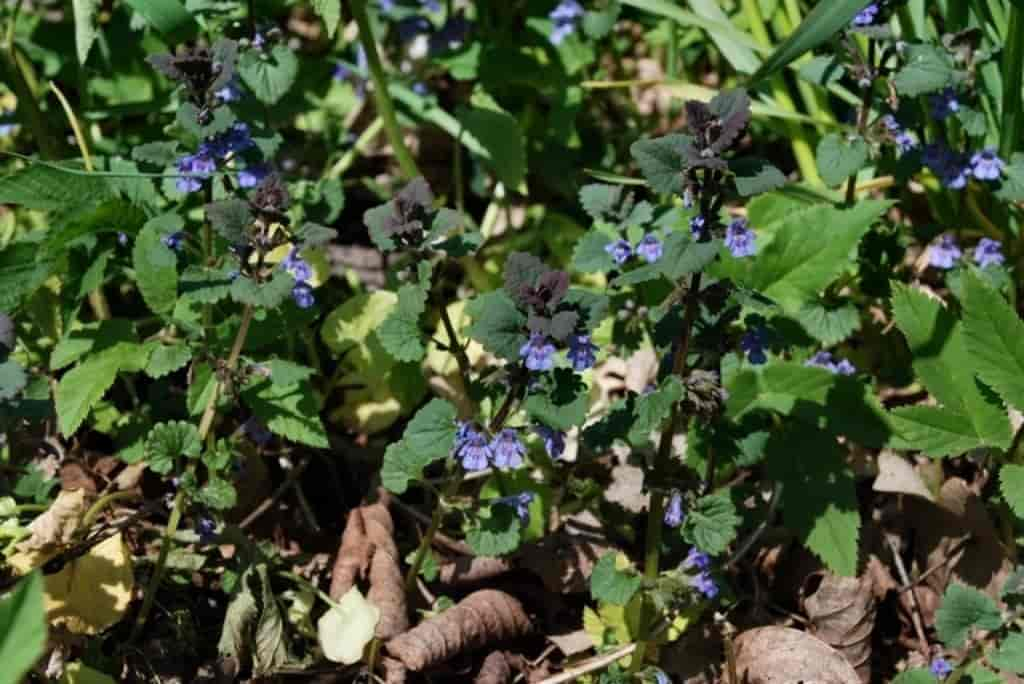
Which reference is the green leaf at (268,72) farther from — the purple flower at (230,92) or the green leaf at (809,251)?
the green leaf at (809,251)

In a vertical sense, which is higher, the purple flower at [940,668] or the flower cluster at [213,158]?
the flower cluster at [213,158]

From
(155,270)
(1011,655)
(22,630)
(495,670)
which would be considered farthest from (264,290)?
(1011,655)

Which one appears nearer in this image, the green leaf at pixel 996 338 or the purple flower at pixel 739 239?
the purple flower at pixel 739 239

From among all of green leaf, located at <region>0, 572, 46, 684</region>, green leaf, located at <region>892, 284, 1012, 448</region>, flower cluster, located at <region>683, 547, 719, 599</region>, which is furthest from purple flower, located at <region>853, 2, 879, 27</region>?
green leaf, located at <region>0, 572, 46, 684</region>

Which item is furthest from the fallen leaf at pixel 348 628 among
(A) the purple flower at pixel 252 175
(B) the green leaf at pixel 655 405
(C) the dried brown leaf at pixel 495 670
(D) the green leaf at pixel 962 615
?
(D) the green leaf at pixel 962 615

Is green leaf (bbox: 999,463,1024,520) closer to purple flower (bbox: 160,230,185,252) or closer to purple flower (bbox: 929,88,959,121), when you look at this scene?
purple flower (bbox: 929,88,959,121)
